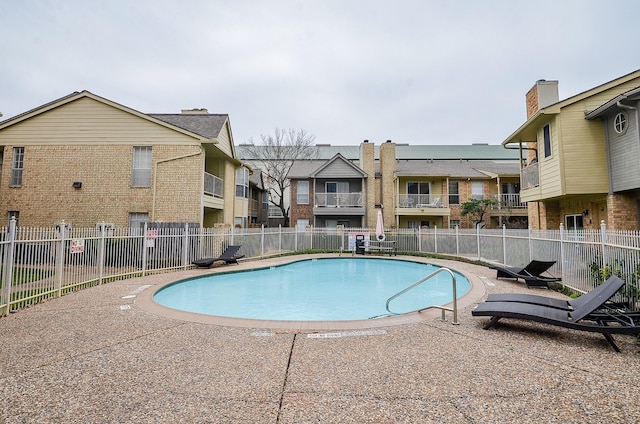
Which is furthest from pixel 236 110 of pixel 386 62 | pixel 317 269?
pixel 317 269

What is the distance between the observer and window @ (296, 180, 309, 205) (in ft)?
85.0

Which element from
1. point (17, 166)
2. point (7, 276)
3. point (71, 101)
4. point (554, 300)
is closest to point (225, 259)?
point (7, 276)

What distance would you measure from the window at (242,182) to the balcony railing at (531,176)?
17.2 metres

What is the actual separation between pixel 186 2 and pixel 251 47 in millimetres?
3397

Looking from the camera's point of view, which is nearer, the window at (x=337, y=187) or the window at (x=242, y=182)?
the window at (x=242, y=182)

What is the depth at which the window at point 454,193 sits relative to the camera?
81.8 ft

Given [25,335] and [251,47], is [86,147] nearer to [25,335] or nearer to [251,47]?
[251,47]

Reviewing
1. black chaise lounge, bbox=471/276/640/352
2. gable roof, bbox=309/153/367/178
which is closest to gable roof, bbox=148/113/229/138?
gable roof, bbox=309/153/367/178

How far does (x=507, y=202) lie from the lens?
2323 centimetres

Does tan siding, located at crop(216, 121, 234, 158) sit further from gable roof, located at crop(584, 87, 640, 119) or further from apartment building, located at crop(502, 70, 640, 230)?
gable roof, located at crop(584, 87, 640, 119)

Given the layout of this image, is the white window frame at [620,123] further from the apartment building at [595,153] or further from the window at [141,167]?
the window at [141,167]

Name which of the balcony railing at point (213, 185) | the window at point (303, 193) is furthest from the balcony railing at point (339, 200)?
the balcony railing at point (213, 185)

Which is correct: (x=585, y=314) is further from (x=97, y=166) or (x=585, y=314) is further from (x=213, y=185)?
(x=97, y=166)

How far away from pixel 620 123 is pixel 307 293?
490 inches
